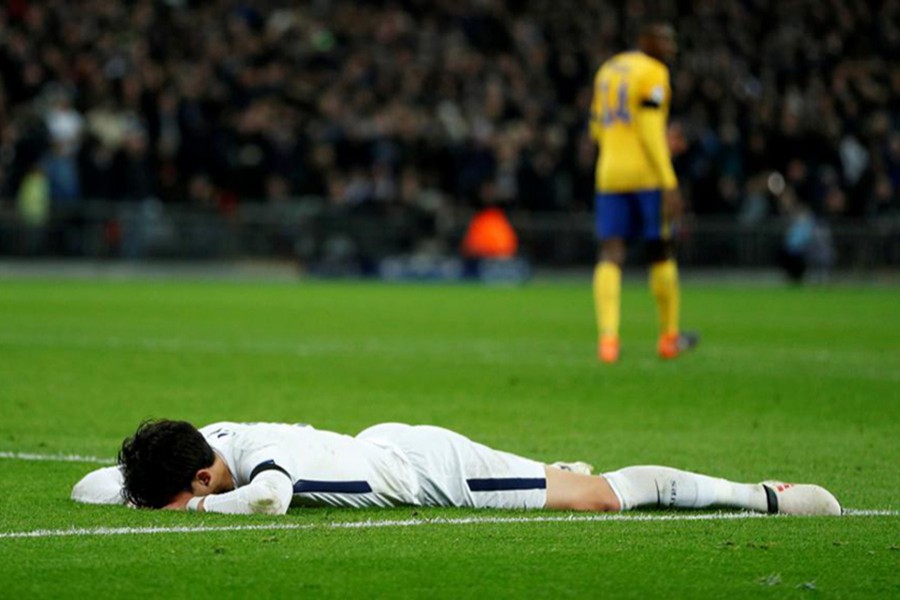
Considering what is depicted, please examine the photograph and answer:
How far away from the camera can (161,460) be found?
7.04 meters

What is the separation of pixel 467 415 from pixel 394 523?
4.64m

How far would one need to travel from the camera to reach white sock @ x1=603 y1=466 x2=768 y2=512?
7.47 metres

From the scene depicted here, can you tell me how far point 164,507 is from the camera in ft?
23.7

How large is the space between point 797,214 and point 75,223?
40.8 ft

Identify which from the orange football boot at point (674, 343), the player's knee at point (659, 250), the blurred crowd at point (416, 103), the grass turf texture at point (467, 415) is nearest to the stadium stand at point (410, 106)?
the blurred crowd at point (416, 103)

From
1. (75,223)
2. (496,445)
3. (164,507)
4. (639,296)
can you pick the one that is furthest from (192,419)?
(75,223)

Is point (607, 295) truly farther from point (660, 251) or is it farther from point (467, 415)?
point (467, 415)

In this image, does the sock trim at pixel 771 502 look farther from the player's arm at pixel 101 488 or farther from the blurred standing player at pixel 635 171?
the blurred standing player at pixel 635 171

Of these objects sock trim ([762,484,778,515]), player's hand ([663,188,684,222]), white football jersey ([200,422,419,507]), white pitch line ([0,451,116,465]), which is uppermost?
player's hand ([663,188,684,222])

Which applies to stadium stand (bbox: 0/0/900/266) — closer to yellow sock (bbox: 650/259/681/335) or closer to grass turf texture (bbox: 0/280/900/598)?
grass turf texture (bbox: 0/280/900/598)

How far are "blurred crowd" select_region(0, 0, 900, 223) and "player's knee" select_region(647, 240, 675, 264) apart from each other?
14.7 meters

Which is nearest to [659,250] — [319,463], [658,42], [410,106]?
[658,42]

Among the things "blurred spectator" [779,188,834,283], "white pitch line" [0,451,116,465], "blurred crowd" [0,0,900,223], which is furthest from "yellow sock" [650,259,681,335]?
"blurred spectator" [779,188,834,283]

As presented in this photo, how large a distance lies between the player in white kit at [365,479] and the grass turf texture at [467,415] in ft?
0.31
